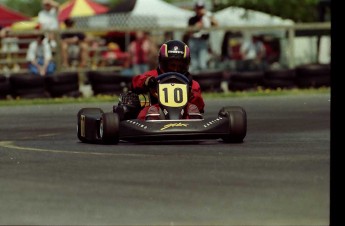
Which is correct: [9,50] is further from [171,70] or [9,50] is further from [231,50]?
[171,70]

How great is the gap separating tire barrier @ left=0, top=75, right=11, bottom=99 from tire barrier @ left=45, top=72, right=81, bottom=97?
73 centimetres

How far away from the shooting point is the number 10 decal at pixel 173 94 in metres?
12.2

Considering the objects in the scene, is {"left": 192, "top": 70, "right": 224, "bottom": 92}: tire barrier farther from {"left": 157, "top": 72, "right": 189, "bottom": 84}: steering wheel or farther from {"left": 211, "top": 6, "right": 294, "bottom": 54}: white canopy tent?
{"left": 211, "top": 6, "right": 294, "bottom": 54}: white canopy tent

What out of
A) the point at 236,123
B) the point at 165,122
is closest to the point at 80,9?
the point at 236,123

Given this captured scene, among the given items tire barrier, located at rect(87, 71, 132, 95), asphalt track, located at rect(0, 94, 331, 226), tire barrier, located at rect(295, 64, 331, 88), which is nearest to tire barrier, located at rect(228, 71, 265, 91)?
tire barrier, located at rect(295, 64, 331, 88)

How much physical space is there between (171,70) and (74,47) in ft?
43.4

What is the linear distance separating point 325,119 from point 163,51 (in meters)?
4.73

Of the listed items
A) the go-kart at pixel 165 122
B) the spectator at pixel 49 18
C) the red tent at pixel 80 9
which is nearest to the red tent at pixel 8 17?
the red tent at pixel 80 9

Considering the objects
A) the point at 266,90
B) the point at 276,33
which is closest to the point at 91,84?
the point at 266,90

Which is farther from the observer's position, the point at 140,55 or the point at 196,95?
the point at 140,55

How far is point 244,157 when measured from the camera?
34.6 feet

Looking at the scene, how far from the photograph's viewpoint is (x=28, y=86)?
21.4 meters

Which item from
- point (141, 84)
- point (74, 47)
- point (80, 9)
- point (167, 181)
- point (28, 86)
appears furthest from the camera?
point (80, 9)

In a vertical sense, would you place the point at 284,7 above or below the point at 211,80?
above
